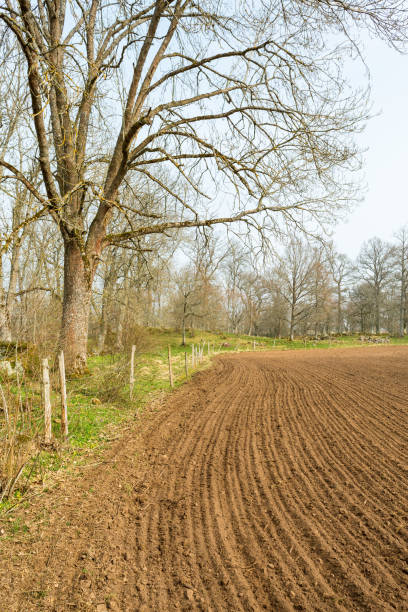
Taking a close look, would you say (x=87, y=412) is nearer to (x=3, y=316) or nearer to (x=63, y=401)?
(x=63, y=401)

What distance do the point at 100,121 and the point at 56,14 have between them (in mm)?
2670

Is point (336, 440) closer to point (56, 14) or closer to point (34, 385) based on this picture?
point (34, 385)

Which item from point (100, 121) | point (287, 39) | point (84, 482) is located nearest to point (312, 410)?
point (84, 482)

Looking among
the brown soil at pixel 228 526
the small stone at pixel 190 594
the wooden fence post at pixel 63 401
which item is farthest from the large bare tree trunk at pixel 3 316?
the small stone at pixel 190 594

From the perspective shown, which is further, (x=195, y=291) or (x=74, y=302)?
(x=195, y=291)

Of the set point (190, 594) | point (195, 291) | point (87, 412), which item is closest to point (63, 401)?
point (87, 412)

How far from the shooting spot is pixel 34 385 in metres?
5.35

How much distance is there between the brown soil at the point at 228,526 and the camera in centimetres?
303

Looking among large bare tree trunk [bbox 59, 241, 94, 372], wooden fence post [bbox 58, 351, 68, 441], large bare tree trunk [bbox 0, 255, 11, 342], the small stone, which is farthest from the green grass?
large bare tree trunk [bbox 0, 255, 11, 342]

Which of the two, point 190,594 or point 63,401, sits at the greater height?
point 63,401

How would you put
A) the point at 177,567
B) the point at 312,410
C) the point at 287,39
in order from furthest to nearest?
the point at 312,410, the point at 287,39, the point at 177,567

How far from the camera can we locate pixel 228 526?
13.1ft

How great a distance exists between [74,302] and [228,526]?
785cm

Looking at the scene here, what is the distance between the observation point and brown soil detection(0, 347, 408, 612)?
303 cm
